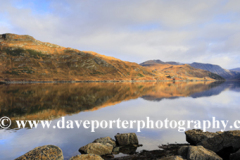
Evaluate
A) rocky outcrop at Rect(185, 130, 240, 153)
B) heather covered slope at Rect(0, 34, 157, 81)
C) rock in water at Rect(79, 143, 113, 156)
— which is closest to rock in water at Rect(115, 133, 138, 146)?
rock in water at Rect(79, 143, 113, 156)

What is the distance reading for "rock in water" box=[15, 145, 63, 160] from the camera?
926 centimetres

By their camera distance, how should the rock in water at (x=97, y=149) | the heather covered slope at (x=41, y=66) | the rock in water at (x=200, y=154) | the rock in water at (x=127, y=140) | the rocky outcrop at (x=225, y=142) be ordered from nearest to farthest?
the rock in water at (x=200, y=154) → the rocky outcrop at (x=225, y=142) → the rock in water at (x=97, y=149) → the rock in water at (x=127, y=140) → the heather covered slope at (x=41, y=66)

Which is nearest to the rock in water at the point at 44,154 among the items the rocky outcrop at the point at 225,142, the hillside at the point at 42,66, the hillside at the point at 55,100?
the rocky outcrop at the point at 225,142

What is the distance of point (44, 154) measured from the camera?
949cm

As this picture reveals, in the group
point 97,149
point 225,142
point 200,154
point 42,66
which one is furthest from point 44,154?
point 42,66

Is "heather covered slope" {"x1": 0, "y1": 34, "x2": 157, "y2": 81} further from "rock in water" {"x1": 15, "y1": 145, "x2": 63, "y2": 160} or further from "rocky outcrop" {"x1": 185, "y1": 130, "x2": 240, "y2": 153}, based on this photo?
"rocky outcrop" {"x1": 185, "y1": 130, "x2": 240, "y2": 153}

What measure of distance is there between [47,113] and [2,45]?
204m

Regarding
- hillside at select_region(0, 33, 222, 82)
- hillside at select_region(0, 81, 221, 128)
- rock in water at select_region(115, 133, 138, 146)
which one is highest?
hillside at select_region(0, 33, 222, 82)

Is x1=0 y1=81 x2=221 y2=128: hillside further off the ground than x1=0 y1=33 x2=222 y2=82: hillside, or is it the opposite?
x1=0 y1=33 x2=222 y2=82: hillside

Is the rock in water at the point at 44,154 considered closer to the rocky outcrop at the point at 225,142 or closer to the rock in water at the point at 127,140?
the rock in water at the point at 127,140

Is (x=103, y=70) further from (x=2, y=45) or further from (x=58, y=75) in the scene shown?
(x=2, y=45)

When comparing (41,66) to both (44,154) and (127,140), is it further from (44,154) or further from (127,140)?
(44,154)

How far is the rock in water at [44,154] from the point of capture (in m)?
9.26

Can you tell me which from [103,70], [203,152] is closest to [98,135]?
[203,152]
